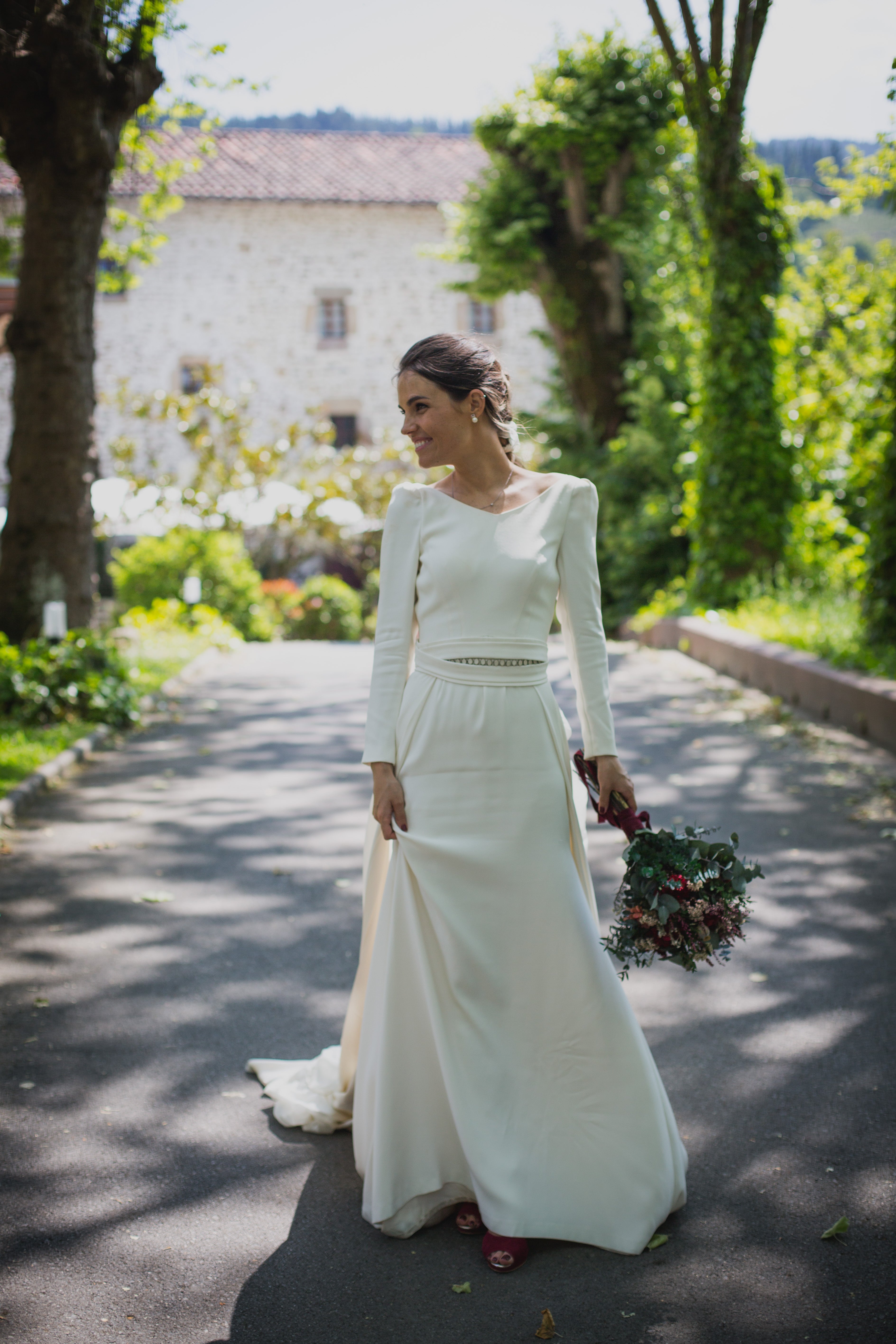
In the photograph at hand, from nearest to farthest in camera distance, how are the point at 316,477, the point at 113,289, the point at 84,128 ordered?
the point at 84,128 → the point at 113,289 → the point at 316,477

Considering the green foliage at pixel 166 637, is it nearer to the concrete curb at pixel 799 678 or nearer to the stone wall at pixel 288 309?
the concrete curb at pixel 799 678

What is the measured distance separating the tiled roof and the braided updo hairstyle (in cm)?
2914

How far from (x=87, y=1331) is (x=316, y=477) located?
22639mm

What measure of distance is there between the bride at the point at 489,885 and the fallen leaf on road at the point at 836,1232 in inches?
14.4

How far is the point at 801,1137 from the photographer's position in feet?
10.8

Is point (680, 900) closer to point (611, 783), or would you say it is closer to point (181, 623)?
point (611, 783)

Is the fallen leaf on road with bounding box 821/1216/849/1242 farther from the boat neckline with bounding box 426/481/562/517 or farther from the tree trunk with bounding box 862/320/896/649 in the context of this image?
the tree trunk with bounding box 862/320/896/649

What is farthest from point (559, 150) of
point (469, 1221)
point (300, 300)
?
point (469, 1221)

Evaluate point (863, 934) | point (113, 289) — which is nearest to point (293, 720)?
point (863, 934)

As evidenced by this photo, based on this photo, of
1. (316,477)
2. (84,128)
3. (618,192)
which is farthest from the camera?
(316,477)

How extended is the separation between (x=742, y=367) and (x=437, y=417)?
12078 mm

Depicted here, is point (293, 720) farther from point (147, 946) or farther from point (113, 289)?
point (113, 289)

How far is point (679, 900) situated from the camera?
2.72 m

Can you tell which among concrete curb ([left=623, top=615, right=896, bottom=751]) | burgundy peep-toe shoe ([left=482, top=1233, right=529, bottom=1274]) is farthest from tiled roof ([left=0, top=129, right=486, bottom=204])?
burgundy peep-toe shoe ([left=482, top=1233, right=529, bottom=1274])
